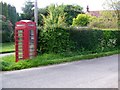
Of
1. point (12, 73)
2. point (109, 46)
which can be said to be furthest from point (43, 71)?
point (109, 46)

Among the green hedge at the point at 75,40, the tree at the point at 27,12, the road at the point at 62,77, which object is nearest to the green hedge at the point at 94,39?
the green hedge at the point at 75,40

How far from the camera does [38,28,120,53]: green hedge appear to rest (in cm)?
1459

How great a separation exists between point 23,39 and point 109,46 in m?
8.84

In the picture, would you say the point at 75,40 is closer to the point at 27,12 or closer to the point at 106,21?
the point at 106,21

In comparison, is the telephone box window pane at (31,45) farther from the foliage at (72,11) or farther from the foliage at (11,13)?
the foliage at (72,11)

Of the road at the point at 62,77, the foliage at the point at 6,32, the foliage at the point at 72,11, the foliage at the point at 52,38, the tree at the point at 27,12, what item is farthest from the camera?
the foliage at the point at 72,11

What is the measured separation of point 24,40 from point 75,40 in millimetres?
4128

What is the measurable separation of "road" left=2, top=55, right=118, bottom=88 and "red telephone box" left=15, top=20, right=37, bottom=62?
213 cm

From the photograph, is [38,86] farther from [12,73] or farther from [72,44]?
[72,44]

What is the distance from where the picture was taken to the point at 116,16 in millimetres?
28703

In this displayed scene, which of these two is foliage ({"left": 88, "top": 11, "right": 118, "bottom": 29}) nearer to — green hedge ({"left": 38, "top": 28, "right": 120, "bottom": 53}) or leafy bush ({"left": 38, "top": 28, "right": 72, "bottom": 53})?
green hedge ({"left": 38, "top": 28, "right": 120, "bottom": 53})

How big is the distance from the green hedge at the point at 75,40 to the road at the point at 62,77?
133 inches

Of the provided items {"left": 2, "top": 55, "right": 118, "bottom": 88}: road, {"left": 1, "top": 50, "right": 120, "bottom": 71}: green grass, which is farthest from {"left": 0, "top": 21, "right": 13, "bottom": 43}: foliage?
{"left": 2, "top": 55, "right": 118, "bottom": 88}: road

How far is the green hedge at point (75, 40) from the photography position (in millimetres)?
14594
